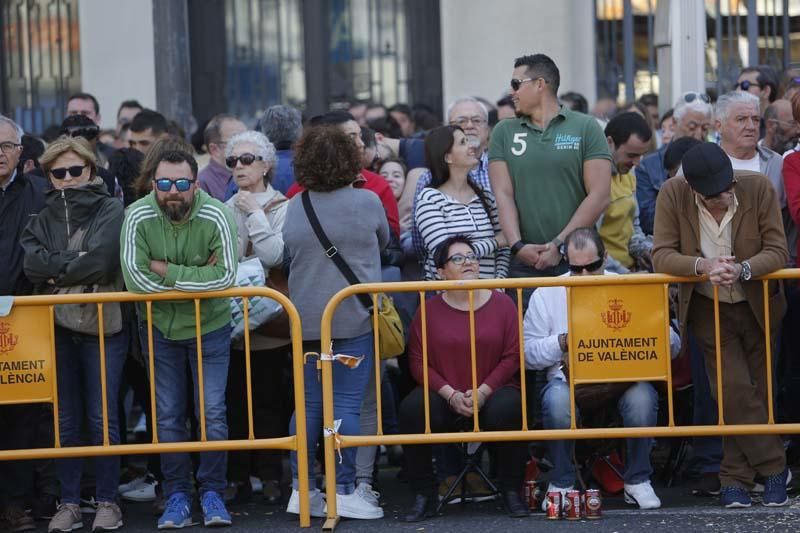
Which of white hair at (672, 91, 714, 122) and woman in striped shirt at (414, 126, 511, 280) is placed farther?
white hair at (672, 91, 714, 122)

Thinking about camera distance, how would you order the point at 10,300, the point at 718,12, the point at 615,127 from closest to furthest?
the point at 10,300 → the point at 615,127 → the point at 718,12

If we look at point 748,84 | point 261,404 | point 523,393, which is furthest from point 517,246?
point 748,84

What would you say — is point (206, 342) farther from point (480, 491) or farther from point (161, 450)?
point (480, 491)

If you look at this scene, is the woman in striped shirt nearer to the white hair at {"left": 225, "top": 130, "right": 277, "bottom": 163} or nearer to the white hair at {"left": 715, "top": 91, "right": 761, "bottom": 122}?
the white hair at {"left": 225, "top": 130, "right": 277, "bottom": 163}

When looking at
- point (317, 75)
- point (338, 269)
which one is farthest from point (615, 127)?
point (317, 75)

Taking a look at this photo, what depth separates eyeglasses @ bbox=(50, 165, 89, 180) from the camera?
26.6 ft

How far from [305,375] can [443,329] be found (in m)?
0.77

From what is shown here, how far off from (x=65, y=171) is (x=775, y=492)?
13.3 feet

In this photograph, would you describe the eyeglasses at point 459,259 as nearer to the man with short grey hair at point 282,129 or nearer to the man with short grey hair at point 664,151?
the man with short grey hair at point 664,151

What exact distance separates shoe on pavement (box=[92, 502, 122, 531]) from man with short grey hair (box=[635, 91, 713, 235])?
358 cm

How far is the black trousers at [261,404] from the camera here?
867cm

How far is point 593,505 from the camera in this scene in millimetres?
7883

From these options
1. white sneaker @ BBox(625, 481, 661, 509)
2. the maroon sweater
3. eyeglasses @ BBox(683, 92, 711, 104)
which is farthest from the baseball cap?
eyeglasses @ BBox(683, 92, 711, 104)

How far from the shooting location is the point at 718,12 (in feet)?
43.6
